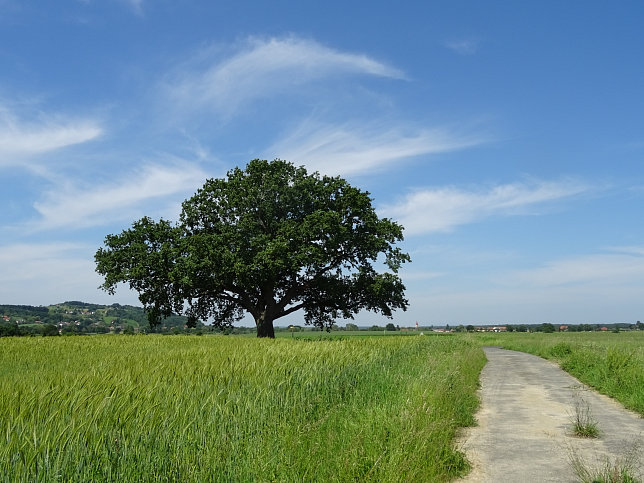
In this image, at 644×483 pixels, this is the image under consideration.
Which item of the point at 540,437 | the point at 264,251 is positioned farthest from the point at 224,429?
the point at 264,251

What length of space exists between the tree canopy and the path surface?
22.4 m

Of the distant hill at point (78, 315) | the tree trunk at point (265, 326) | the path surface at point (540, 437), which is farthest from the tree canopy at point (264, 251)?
the distant hill at point (78, 315)

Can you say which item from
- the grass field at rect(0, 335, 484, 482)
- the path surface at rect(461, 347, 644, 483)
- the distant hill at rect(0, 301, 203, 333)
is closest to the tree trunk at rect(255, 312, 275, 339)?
the path surface at rect(461, 347, 644, 483)

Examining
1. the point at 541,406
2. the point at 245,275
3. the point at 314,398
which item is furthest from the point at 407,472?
the point at 245,275

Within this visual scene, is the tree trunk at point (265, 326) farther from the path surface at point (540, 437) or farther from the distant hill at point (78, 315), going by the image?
the distant hill at point (78, 315)

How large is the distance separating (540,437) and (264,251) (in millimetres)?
26018

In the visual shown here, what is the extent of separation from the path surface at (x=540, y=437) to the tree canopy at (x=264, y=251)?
882 inches

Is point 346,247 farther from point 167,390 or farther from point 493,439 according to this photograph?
point 167,390

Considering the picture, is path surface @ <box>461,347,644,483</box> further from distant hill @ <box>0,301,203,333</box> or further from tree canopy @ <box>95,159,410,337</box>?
distant hill @ <box>0,301,203,333</box>

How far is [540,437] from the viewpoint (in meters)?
8.08

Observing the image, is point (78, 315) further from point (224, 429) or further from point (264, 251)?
point (224, 429)

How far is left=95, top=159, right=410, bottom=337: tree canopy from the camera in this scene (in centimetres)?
3403

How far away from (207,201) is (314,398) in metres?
33.2

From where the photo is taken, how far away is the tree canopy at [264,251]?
34031mm
